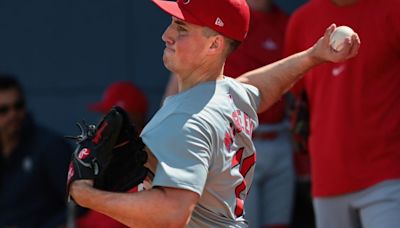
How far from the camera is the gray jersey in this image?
10.4 ft

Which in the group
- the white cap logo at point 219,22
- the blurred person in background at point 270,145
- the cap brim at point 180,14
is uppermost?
the cap brim at point 180,14

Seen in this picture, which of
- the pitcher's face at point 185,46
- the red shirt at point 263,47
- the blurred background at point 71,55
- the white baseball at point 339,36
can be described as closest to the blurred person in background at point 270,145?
the red shirt at point 263,47

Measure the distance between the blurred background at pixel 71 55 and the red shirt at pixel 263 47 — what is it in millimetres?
1087

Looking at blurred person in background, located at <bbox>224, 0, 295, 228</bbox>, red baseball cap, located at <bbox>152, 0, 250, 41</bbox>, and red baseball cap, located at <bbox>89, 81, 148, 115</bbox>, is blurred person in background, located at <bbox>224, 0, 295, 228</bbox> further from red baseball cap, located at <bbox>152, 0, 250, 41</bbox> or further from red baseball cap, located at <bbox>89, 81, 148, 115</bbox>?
red baseball cap, located at <bbox>152, 0, 250, 41</bbox>

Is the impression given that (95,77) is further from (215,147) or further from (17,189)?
(215,147)

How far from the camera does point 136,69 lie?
693 cm

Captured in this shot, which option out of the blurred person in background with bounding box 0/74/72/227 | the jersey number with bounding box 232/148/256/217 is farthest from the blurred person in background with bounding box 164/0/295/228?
the jersey number with bounding box 232/148/256/217

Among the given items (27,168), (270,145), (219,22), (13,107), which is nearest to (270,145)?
(270,145)

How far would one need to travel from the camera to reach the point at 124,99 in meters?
6.45

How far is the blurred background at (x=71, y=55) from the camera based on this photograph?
22.7ft

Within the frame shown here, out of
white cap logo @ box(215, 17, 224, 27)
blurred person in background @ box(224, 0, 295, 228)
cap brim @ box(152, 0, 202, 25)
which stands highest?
cap brim @ box(152, 0, 202, 25)

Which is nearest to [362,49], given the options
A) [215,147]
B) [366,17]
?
[366,17]

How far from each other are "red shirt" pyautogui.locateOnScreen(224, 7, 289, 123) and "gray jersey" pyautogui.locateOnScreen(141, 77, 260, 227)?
2.09 m

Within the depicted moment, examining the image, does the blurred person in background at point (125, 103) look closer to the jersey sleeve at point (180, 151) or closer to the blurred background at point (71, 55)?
the blurred background at point (71, 55)
